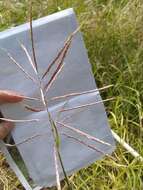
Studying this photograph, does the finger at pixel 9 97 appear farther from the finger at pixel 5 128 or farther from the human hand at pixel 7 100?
the finger at pixel 5 128

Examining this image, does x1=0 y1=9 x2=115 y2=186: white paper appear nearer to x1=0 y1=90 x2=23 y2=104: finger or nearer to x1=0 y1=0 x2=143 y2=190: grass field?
x1=0 y1=90 x2=23 y2=104: finger

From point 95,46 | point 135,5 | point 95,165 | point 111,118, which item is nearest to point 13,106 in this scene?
point 95,165

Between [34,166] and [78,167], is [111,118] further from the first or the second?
[34,166]

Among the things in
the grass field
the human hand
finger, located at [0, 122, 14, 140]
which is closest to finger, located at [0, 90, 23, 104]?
the human hand

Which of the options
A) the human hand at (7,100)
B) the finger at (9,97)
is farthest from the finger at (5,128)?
the finger at (9,97)

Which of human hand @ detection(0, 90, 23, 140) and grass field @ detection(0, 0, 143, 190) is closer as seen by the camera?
human hand @ detection(0, 90, 23, 140)

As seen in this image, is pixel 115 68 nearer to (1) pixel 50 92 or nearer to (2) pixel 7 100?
(1) pixel 50 92
